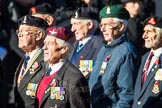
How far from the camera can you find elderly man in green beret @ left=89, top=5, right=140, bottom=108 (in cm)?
770

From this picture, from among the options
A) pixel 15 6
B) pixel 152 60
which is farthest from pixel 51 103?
pixel 15 6

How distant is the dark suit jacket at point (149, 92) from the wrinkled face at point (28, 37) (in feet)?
4.56

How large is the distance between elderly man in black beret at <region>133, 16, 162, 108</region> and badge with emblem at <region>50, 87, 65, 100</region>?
1.17m

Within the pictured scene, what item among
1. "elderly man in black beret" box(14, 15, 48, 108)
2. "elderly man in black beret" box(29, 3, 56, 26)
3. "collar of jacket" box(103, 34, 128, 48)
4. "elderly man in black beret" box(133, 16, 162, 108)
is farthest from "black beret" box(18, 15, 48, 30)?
"elderly man in black beret" box(133, 16, 162, 108)

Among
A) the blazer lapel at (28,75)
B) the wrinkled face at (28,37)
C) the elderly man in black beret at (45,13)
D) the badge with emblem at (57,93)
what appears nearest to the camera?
the badge with emblem at (57,93)

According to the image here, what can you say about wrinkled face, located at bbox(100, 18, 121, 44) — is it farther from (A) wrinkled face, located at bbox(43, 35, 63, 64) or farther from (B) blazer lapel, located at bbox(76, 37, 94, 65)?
(A) wrinkled face, located at bbox(43, 35, 63, 64)

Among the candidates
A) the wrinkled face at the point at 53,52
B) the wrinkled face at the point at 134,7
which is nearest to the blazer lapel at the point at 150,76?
the wrinkled face at the point at 53,52

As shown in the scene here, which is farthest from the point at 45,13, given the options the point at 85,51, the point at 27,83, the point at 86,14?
the point at 27,83

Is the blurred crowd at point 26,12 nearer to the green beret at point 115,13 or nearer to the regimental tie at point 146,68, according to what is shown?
the green beret at point 115,13

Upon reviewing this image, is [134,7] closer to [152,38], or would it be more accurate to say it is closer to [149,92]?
[152,38]

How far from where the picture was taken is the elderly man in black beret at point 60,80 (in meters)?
6.83

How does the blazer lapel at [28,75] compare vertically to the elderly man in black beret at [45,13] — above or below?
below

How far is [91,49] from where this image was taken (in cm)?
859

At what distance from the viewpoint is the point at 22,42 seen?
318 inches
